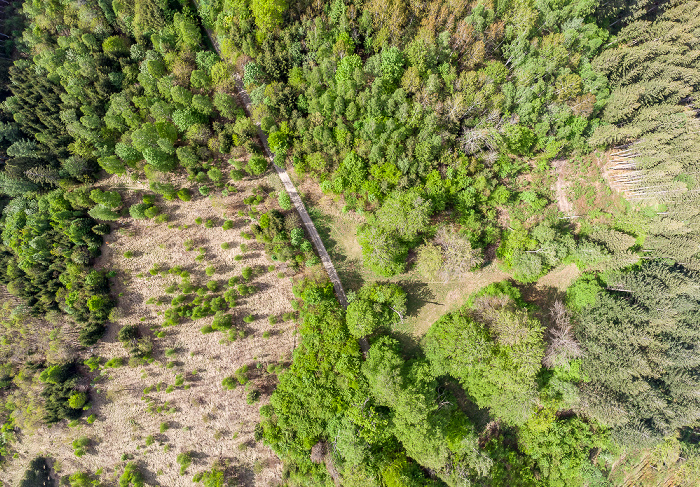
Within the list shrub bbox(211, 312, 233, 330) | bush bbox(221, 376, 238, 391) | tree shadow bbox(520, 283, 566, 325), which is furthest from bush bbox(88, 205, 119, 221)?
tree shadow bbox(520, 283, 566, 325)

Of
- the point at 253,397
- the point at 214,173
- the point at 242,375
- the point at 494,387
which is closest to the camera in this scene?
the point at 494,387

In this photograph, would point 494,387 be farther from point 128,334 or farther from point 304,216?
point 128,334

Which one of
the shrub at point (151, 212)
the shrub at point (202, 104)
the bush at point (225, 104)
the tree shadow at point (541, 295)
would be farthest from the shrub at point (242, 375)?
the tree shadow at point (541, 295)

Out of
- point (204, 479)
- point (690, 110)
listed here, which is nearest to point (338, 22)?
point (690, 110)

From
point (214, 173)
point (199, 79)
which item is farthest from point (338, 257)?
point (199, 79)

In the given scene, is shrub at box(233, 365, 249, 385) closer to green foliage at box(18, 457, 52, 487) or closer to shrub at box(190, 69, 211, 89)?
green foliage at box(18, 457, 52, 487)

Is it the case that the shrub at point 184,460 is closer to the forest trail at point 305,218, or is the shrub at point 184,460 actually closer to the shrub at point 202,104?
the forest trail at point 305,218
